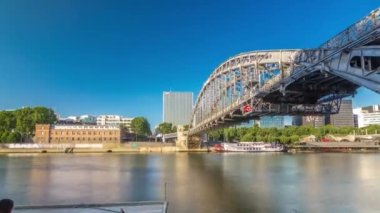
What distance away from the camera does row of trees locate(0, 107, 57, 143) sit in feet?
437

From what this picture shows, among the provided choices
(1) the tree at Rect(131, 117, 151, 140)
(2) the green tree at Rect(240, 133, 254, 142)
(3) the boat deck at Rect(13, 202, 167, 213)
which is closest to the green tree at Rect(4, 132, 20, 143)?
(1) the tree at Rect(131, 117, 151, 140)

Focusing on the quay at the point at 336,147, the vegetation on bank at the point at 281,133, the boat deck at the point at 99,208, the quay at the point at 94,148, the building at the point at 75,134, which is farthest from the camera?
the vegetation on bank at the point at 281,133

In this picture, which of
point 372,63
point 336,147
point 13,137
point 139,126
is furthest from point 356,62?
point 139,126

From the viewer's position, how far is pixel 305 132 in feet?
519

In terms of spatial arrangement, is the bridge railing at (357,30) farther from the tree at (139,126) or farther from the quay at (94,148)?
the tree at (139,126)

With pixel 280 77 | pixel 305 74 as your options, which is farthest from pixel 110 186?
pixel 305 74

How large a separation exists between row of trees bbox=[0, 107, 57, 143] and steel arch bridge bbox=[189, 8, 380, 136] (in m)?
105

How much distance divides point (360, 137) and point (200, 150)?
223 feet

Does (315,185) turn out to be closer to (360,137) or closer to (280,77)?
(280,77)

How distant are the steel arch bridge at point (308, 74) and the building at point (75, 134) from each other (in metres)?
95.7

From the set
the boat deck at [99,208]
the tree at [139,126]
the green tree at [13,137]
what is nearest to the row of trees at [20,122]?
the green tree at [13,137]

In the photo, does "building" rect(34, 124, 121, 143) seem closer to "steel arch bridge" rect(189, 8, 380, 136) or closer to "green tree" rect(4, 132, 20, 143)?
"green tree" rect(4, 132, 20, 143)

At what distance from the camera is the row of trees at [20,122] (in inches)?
5246

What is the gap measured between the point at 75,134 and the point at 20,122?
20421 millimetres
